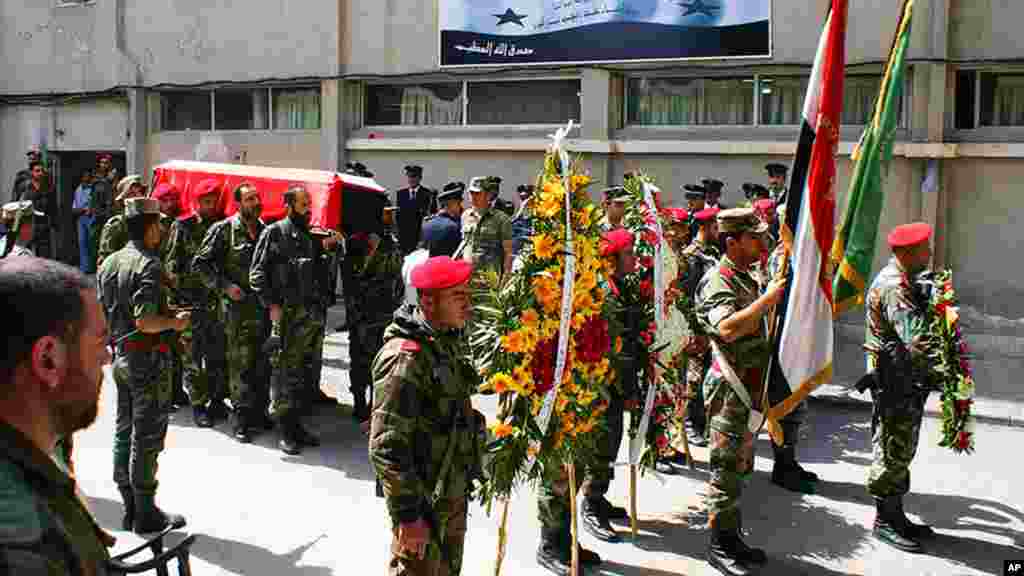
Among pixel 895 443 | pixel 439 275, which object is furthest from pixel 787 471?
pixel 439 275

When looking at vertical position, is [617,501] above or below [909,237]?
below

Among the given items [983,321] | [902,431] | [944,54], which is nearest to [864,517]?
[902,431]

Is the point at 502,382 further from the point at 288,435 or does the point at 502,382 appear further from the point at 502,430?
the point at 288,435

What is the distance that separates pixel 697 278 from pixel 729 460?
326cm

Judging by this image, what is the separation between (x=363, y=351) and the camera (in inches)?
340

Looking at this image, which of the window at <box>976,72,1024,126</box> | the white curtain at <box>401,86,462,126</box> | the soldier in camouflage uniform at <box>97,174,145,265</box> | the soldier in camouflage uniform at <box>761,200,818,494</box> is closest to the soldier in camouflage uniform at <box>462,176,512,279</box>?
the soldier in camouflage uniform at <box>97,174,145,265</box>

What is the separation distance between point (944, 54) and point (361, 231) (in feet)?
24.7

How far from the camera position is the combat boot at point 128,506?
603cm

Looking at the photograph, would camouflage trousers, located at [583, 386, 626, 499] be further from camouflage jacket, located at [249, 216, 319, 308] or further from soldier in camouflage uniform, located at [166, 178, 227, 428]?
soldier in camouflage uniform, located at [166, 178, 227, 428]

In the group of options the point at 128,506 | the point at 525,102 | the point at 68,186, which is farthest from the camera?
the point at 68,186

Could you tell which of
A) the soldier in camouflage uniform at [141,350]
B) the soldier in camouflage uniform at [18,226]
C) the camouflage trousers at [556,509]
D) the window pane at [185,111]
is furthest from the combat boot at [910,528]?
the window pane at [185,111]

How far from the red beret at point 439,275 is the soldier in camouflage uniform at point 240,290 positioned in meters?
4.38

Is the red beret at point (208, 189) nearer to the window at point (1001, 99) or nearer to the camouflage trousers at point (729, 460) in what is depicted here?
the camouflage trousers at point (729, 460)

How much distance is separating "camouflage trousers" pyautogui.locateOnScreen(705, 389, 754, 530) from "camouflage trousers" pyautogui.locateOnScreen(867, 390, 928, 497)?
95 centimetres
